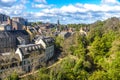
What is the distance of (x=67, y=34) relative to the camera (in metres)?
91.7

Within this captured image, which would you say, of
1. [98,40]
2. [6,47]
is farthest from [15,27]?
[98,40]

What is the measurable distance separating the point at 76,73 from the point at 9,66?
13.6 meters

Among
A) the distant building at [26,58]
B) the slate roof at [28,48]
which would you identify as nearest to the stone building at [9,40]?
the slate roof at [28,48]

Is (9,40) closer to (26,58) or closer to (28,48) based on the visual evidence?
(28,48)

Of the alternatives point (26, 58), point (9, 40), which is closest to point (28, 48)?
point (26, 58)

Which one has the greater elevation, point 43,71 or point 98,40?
point 98,40

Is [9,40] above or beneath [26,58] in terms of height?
above

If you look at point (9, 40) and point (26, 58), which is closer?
point (26, 58)

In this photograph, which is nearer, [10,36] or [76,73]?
[76,73]

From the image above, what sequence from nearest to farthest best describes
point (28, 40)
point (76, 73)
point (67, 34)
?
point (76, 73) < point (28, 40) < point (67, 34)

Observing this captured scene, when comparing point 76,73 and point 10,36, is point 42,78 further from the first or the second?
point 10,36

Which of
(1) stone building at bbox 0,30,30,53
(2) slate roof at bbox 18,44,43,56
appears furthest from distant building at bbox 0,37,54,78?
(1) stone building at bbox 0,30,30,53

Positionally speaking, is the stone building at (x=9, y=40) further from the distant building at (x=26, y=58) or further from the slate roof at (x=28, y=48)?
the distant building at (x=26, y=58)

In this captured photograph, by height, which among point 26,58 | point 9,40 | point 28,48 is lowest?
point 26,58
